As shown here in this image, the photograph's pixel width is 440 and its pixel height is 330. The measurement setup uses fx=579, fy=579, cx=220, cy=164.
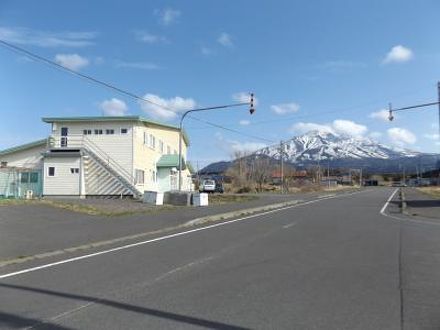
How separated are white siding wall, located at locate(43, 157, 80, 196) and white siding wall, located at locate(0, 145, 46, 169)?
8.93 ft

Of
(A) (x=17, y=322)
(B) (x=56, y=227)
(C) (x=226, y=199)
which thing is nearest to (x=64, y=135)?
(C) (x=226, y=199)

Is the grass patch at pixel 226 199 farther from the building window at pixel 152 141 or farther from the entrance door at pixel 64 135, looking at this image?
the entrance door at pixel 64 135

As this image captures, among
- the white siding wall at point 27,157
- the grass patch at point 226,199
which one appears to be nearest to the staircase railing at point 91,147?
the white siding wall at point 27,157

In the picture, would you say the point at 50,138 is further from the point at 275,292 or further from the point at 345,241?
the point at 275,292

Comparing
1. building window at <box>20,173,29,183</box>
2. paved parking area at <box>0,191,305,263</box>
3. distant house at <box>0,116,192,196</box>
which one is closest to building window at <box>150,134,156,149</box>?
distant house at <box>0,116,192,196</box>

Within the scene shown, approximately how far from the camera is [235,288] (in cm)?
902

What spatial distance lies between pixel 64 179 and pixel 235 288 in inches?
1522

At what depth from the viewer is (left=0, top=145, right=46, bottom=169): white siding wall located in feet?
157

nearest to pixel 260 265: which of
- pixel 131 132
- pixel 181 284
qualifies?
pixel 181 284

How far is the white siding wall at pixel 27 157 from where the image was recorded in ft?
157

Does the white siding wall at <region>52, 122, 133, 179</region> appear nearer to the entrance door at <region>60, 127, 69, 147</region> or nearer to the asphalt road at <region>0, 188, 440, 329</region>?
the entrance door at <region>60, 127, 69, 147</region>

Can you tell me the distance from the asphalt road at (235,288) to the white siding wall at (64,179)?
31.5 m

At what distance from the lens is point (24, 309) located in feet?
24.9

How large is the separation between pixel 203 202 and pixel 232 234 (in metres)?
19.0
